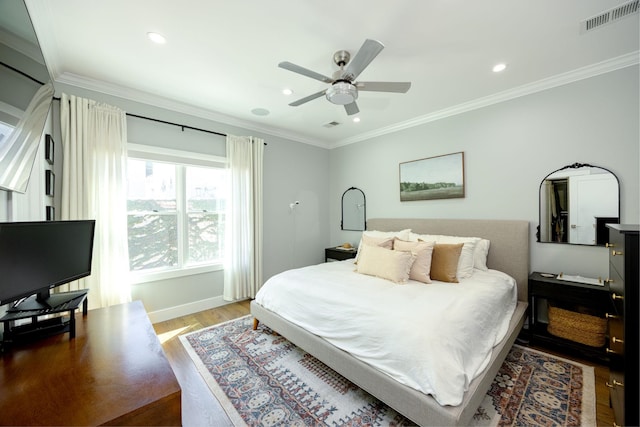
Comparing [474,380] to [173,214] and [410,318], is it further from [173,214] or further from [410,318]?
[173,214]

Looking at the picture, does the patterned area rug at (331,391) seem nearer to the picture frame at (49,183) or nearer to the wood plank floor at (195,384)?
the wood plank floor at (195,384)

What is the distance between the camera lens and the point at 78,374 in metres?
1.03

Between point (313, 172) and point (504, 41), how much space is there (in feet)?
10.9

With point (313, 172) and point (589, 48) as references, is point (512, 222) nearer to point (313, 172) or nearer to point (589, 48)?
point (589, 48)

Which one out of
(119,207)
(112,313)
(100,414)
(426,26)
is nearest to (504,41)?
(426,26)

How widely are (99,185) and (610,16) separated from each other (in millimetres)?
4676

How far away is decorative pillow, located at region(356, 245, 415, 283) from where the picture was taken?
2534 mm

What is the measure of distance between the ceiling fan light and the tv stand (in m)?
2.26

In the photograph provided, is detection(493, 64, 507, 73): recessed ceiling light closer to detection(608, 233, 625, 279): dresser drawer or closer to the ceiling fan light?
the ceiling fan light

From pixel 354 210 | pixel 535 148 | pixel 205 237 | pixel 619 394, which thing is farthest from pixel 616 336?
pixel 205 237

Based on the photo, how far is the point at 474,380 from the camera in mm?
1554

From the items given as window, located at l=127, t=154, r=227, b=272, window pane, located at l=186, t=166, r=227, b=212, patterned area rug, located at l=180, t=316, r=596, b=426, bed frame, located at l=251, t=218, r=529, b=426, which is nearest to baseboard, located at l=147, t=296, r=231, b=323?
window, located at l=127, t=154, r=227, b=272

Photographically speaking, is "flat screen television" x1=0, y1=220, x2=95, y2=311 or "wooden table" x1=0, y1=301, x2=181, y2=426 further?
"flat screen television" x1=0, y1=220, x2=95, y2=311

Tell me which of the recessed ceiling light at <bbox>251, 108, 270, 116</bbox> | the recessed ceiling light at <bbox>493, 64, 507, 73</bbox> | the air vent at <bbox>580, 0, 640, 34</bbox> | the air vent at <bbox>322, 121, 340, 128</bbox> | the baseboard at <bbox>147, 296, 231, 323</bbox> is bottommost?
the baseboard at <bbox>147, 296, 231, 323</bbox>
